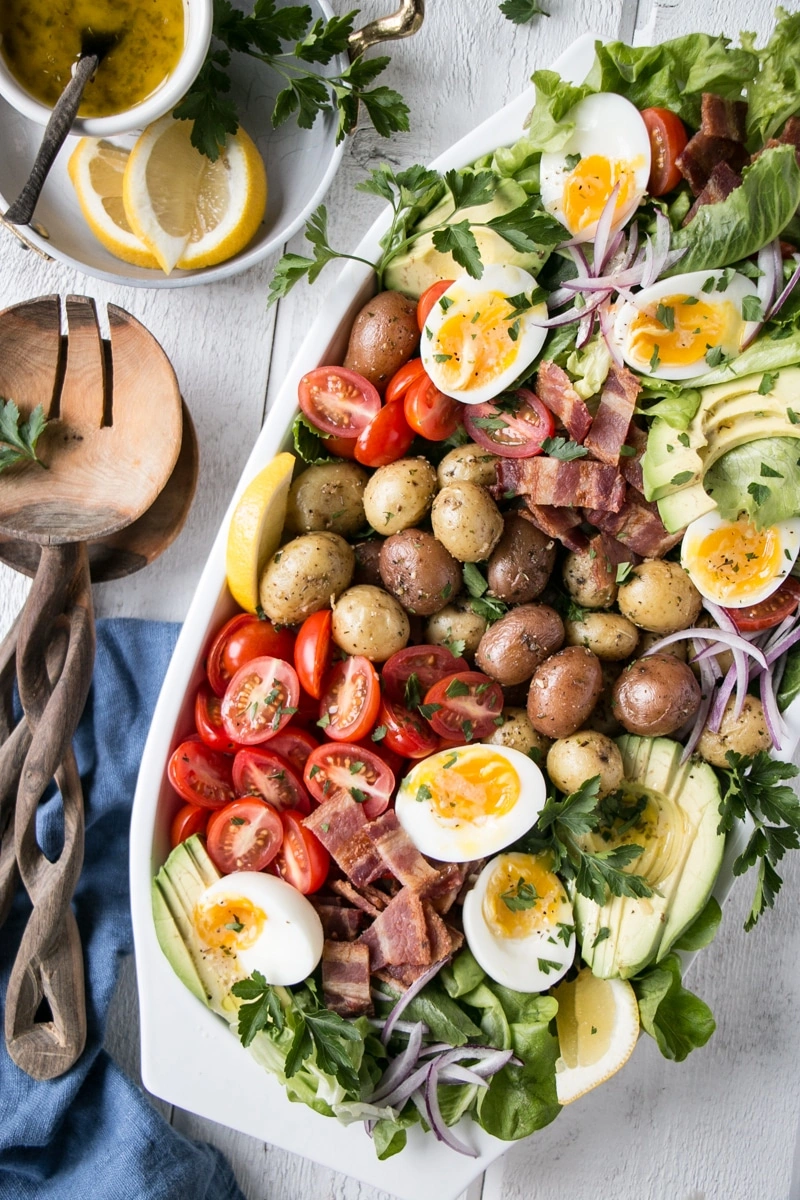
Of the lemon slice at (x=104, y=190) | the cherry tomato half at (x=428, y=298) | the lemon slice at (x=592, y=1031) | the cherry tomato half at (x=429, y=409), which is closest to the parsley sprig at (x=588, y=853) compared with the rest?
the lemon slice at (x=592, y=1031)

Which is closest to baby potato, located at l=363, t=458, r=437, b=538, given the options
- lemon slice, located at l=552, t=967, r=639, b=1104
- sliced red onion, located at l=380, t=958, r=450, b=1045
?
sliced red onion, located at l=380, t=958, r=450, b=1045

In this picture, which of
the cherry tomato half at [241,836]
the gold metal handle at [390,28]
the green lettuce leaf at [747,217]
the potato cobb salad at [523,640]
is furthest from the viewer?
the gold metal handle at [390,28]

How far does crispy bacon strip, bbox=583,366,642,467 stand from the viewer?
1.85 meters

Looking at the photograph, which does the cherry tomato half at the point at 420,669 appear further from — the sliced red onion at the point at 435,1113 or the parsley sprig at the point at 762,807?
the sliced red onion at the point at 435,1113

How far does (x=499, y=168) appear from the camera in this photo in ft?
6.23

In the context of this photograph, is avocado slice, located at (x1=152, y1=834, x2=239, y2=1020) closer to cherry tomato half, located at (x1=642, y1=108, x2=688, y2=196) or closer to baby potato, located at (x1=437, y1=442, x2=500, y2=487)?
baby potato, located at (x1=437, y1=442, x2=500, y2=487)

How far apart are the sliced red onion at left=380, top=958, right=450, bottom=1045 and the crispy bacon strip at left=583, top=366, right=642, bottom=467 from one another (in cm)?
107

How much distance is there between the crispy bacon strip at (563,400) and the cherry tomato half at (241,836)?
100 cm

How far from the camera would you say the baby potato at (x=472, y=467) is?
1.92 m

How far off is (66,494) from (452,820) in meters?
1.12

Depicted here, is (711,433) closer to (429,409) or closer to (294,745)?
(429,409)

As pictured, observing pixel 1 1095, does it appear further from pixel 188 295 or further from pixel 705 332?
pixel 705 332

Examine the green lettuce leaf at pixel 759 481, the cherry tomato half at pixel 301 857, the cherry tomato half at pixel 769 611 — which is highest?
the green lettuce leaf at pixel 759 481

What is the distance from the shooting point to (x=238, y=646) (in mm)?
1949
